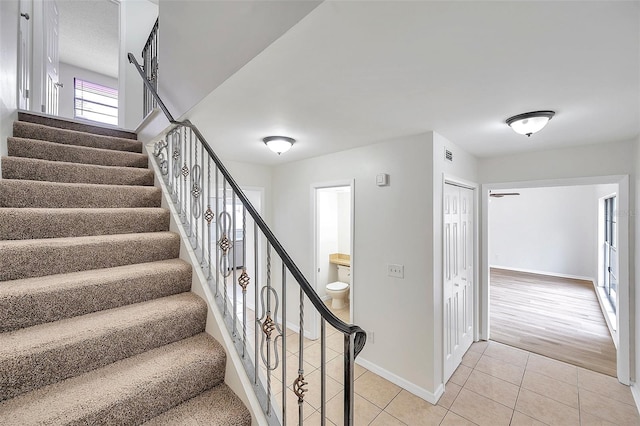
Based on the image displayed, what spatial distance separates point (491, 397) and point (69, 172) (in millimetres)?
4095

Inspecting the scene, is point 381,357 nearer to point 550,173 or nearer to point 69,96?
point 550,173

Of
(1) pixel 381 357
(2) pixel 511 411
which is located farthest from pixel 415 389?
(2) pixel 511 411

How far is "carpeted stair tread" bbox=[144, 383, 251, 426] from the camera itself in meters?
1.15

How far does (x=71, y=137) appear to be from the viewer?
2508mm

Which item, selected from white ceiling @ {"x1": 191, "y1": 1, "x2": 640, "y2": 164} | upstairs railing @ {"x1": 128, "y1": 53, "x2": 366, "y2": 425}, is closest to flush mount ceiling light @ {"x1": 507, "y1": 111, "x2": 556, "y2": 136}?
white ceiling @ {"x1": 191, "y1": 1, "x2": 640, "y2": 164}

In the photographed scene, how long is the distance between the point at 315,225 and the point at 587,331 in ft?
13.2

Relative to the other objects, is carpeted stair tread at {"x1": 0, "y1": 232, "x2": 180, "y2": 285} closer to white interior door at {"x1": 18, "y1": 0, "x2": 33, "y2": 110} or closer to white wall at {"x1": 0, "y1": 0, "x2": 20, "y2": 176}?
white wall at {"x1": 0, "y1": 0, "x2": 20, "y2": 176}

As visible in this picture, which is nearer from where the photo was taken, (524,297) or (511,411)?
(511,411)

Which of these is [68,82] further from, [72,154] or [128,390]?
[128,390]

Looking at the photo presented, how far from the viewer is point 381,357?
2.75 m

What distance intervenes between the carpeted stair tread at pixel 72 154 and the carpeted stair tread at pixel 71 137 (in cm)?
16

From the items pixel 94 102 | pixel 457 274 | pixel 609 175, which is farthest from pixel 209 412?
pixel 94 102

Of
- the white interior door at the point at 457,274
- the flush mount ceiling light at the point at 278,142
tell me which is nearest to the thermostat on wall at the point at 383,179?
the white interior door at the point at 457,274

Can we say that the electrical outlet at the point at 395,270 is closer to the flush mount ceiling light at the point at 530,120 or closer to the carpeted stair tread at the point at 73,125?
the flush mount ceiling light at the point at 530,120
